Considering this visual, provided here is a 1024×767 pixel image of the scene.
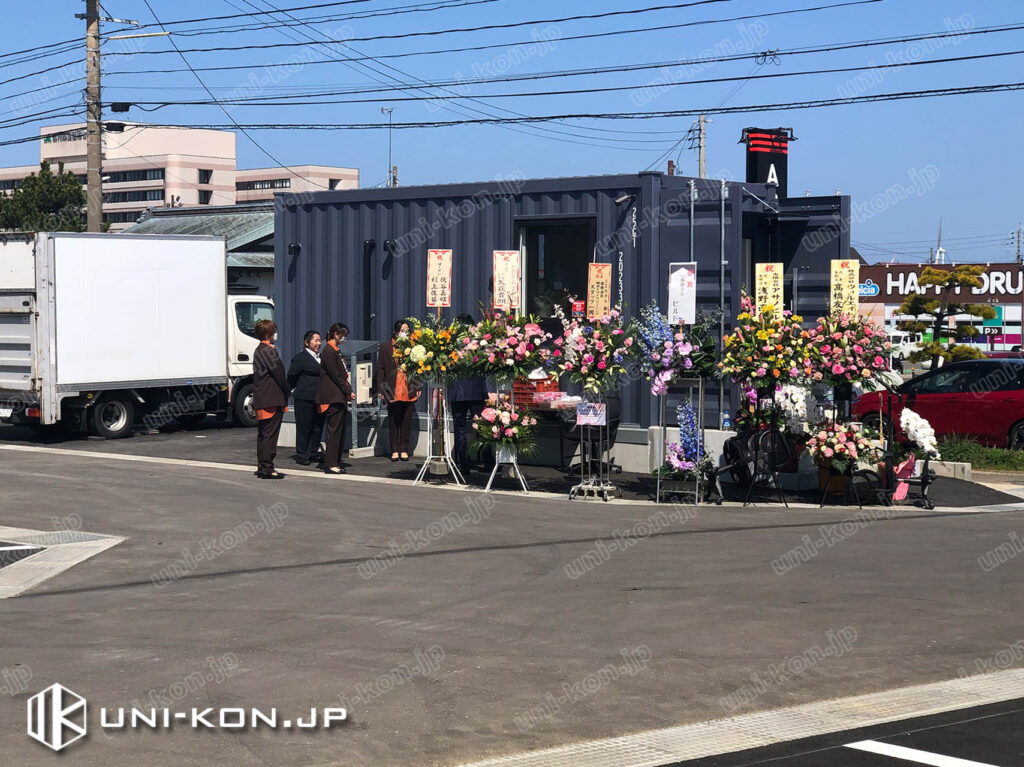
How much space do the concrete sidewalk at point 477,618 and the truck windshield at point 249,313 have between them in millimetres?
9737

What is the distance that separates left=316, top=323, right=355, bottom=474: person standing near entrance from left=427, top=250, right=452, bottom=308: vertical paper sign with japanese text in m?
1.63

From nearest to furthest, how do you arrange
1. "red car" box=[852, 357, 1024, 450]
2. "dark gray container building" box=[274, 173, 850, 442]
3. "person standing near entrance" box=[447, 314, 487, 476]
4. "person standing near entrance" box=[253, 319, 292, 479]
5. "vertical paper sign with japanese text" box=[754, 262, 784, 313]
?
"person standing near entrance" box=[253, 319, 292, 479] < "vertical paper sign with japanese text" box=[754, 262, 784, 313] < "person standing near entrance" box=[447, 314, 487, 476] < "dark gray container building" box=[274, 173, 850, 442] < "red car" box=[852, 357, 1024, 450]

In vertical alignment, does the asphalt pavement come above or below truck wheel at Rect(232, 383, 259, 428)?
below

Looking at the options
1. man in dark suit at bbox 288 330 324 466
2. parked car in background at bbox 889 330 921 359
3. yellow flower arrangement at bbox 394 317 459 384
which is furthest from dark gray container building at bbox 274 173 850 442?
yellow flower arrangement at bbox 394 317 459 384

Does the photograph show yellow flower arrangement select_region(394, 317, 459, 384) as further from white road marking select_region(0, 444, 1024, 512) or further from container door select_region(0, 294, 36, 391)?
container door select_region(0, 294, 36, 391)

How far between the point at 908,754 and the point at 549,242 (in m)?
12.6

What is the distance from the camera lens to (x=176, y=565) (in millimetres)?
10961

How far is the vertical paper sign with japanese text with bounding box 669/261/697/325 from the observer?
15664 mm

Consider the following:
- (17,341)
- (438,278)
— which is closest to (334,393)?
(438,278)

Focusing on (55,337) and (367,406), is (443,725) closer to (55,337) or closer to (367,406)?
(367,406)

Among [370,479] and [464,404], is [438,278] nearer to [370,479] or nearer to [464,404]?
[464,404]

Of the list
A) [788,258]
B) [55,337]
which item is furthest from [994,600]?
[55,337]

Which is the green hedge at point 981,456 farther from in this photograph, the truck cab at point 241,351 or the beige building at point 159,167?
the beige building at point 159,167

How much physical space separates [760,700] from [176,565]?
5691mm
